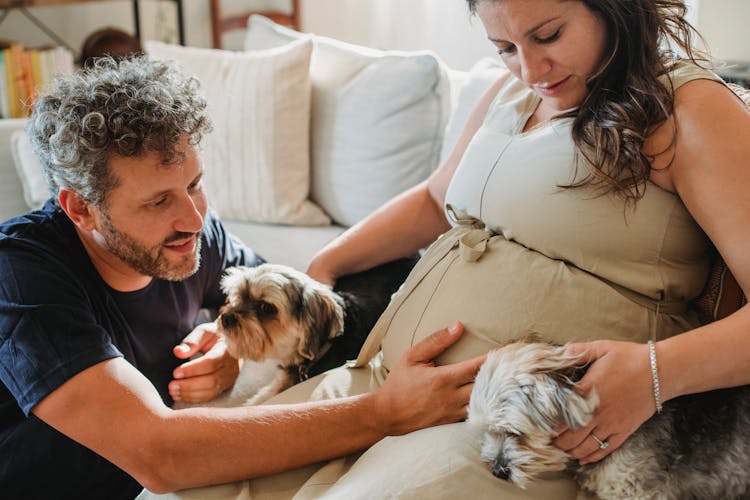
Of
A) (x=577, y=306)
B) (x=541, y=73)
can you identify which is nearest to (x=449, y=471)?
(x=577, y=306)

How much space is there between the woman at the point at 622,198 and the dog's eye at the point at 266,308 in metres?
0.65

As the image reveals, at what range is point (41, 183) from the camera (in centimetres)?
262

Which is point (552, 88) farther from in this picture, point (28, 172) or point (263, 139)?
point (28, 172)

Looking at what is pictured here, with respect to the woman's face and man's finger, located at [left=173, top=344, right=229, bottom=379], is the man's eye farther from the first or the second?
the woman's face

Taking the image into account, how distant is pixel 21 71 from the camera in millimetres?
3789

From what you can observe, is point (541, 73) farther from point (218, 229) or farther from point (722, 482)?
point (218, 229)

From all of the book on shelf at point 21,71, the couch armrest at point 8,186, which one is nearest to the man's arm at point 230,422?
the couch armrest at point 8,186

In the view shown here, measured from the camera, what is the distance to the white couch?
2.39m

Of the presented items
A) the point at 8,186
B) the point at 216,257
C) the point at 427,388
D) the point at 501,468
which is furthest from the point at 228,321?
the point at 8,186

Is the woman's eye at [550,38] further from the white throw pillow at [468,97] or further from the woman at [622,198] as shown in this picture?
the white throw pillow at [468,97]

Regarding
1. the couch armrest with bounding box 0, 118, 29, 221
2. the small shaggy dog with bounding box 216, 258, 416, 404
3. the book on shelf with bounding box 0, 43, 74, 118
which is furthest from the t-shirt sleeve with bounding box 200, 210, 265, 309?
the book on shelf with bounding box 0, 43, 74, 118

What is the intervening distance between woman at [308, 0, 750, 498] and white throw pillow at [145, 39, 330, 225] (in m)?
1.41

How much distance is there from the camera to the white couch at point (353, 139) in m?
2.39

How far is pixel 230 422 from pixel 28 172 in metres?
1.85
